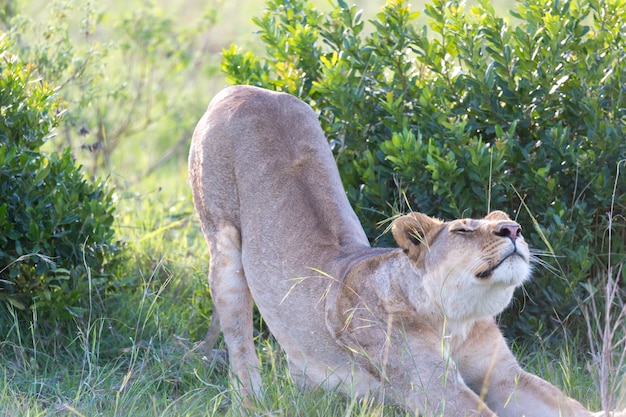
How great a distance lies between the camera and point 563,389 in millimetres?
4293

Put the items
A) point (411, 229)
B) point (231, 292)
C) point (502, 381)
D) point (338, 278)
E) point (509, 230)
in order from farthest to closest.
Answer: point (231, 292), point (338, 278), point (502, 381), point (411, 229), point (509, 230)

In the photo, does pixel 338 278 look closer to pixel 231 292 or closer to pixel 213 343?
pixel 231 292

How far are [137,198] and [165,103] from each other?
2.20 metres

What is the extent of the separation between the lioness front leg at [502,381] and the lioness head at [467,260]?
0.29m

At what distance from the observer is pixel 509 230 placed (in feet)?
11.8

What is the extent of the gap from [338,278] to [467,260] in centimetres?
75

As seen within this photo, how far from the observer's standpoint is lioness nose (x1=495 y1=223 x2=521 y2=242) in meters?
3.59

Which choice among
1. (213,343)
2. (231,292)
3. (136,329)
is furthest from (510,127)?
(136,329)

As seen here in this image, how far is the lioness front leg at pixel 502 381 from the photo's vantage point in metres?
3.92

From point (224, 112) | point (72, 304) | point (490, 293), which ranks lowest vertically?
point (72, 304)

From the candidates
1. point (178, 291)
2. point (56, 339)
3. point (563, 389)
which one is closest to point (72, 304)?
point (56, 339)

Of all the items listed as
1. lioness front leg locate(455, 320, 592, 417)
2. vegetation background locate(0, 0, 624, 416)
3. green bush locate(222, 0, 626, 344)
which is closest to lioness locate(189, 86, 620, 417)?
lioness front leg locate(455, 320, 592, 417)

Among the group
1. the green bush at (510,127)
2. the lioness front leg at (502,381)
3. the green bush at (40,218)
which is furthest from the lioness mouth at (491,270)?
the green bush at (40,218)

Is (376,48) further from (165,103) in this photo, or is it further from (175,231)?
(165,103)
